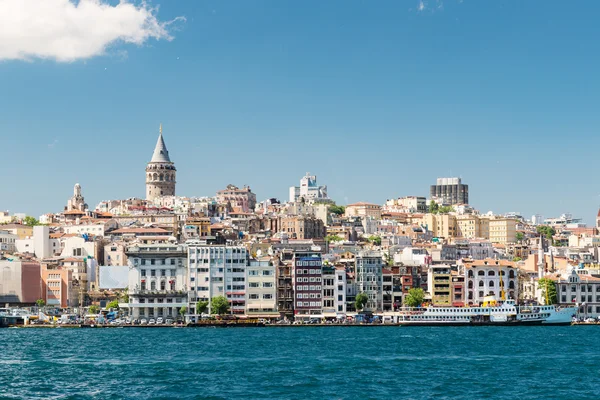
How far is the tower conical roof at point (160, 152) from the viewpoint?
187375 mm

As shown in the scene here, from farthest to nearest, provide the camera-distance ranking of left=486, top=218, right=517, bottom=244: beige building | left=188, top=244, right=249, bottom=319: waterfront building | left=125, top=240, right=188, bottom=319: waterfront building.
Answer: left=486, top=218, right=517, bottom=244: beige building, left=188, top=244, right=249, bottom=319: waterfront building, left=125, top=240, right=188, bottom=319: waterfront building

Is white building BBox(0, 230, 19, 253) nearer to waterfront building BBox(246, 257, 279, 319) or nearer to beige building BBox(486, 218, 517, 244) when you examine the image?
waterfront building BBox(246, 257, 279, 319)

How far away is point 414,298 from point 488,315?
5.73 meters

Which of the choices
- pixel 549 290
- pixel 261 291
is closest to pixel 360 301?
pixel 261 291

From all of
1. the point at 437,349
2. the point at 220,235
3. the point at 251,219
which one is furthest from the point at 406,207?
the point at 437,349

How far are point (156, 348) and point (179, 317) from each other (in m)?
26.5

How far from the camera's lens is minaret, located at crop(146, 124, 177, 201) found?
185 metres

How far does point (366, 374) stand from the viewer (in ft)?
165

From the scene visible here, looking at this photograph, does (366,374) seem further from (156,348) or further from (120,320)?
(120,320)

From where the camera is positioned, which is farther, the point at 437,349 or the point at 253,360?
the point at 437,349

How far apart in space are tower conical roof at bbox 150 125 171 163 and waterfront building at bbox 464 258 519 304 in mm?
98600

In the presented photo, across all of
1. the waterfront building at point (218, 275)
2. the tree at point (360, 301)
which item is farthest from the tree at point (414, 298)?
the waterfront building at point (218, 275)

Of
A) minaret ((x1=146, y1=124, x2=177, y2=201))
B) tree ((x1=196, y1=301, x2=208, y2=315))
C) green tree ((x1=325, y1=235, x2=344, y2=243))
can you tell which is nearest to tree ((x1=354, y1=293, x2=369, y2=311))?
tree ((x1=196, y1=301, x2=208, y2=315))

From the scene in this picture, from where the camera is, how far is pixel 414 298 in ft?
301
